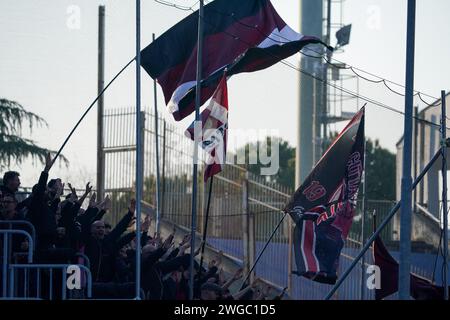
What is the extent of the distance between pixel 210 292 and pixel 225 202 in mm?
8113

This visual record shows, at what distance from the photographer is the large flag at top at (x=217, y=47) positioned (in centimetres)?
1412

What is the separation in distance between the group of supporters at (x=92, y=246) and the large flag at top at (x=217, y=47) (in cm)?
179

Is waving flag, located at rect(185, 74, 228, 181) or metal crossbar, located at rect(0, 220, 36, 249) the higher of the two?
waving flag, located at rect(185, 74, 228, 181)

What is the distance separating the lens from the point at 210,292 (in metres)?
12.9

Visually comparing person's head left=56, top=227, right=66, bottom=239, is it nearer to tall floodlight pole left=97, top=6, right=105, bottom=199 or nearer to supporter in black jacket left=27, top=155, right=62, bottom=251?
supporter in black jacket left=27, top=155, right=62, bottom=251

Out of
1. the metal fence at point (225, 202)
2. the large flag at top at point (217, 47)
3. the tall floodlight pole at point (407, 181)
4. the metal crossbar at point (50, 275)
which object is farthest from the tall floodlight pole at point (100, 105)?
the tall floodlight pole at point (407, 181)

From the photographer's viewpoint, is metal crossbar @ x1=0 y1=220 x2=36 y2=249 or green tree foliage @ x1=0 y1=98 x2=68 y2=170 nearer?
metal crossbar @ x1=0 y1=220 x2=36 y2=249

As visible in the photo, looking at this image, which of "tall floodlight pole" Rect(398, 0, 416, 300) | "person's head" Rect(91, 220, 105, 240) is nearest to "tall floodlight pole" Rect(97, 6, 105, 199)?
"person's head" Rect(91, 220, 105, 240)

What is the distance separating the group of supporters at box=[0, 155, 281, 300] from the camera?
1172 centimetres

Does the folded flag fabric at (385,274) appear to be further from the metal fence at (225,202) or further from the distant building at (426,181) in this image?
the distant building at (426,181)

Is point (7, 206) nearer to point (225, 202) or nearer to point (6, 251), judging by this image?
point (6, 251)

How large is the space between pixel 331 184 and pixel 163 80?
2738mm

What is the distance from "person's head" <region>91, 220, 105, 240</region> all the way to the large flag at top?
1.95 meters
